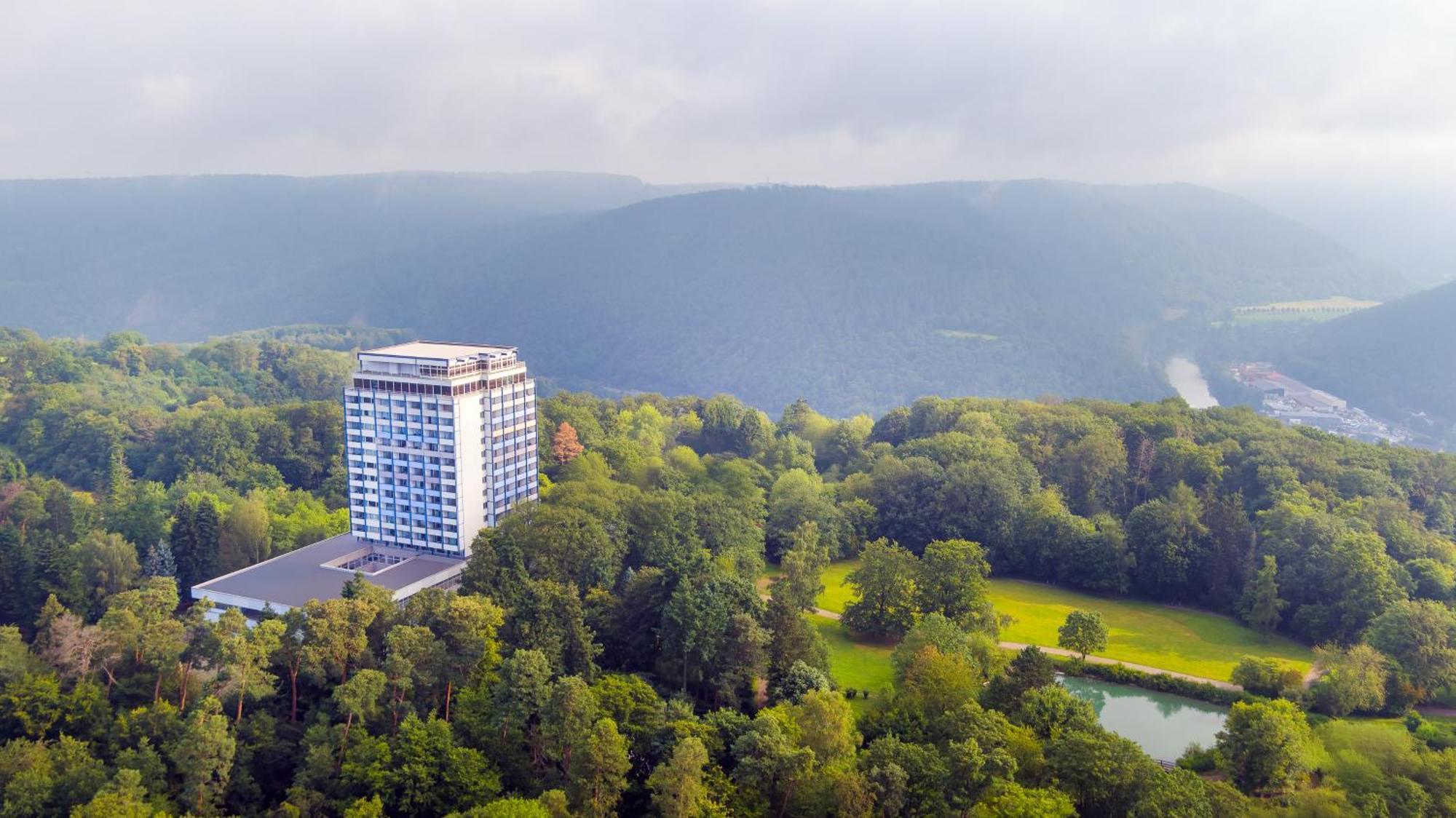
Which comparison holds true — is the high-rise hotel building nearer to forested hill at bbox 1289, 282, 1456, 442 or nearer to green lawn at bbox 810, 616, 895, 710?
green lawn at bbox 810, 616, 895, 710

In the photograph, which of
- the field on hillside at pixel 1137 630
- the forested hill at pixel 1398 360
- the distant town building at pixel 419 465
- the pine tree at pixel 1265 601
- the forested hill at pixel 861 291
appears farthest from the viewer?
the forested hill at pixel 861 291

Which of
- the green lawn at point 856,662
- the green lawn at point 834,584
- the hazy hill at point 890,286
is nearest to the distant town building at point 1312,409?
the hazy hill at point 890,286

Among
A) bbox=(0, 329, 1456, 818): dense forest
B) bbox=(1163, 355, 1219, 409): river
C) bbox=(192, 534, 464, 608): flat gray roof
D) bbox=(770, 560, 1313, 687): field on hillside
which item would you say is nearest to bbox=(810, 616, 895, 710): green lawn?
bbox=(770, 560, 1313, 687): field on hillside

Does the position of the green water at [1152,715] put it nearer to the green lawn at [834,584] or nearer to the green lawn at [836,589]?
the green lawn at [836,589]

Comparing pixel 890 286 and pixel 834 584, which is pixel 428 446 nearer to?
pixel 834 584

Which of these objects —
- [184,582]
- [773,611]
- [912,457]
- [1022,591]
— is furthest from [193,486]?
[1022,591]

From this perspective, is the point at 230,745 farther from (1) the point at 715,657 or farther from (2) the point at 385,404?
(2) the point at 385,404

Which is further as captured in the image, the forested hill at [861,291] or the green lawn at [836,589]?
the forested hill at [861,291]
